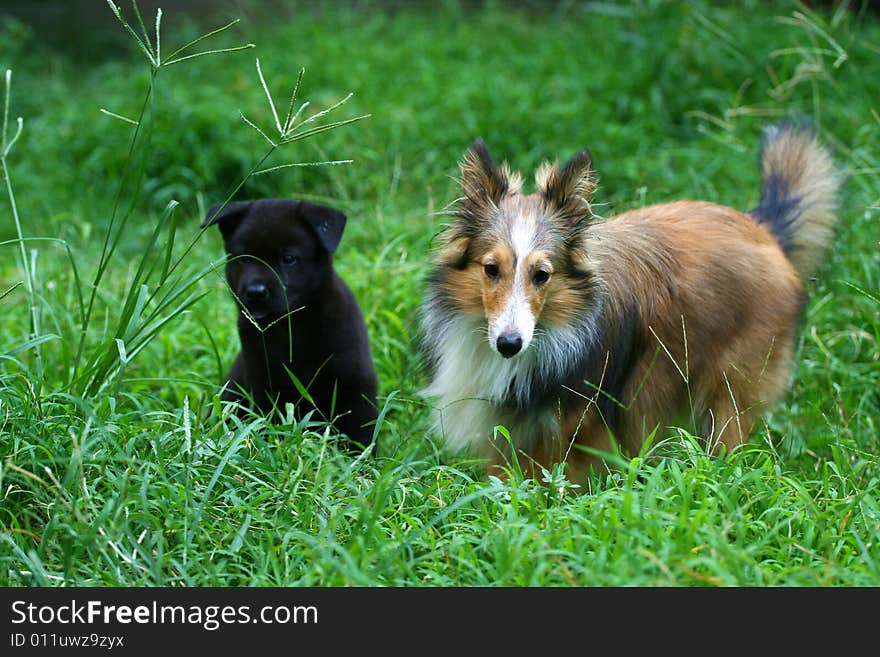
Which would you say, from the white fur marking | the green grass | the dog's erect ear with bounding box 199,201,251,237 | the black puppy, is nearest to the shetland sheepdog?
the white fur marking

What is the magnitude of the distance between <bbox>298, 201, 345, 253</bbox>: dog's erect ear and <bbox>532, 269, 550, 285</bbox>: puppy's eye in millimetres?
900

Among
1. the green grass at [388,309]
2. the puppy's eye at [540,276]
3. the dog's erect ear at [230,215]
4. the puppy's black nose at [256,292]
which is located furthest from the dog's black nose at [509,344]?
the dog's erect ear at [230,215]

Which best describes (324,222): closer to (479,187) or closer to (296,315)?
(296,315)

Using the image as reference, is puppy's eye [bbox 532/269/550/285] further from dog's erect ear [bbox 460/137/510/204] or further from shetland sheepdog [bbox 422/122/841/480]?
dog's erect ear [bbox 460/137/510/204]

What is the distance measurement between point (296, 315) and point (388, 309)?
1018 mm

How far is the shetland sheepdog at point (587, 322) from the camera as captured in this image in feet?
11.9

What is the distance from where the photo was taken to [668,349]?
3.91 metres

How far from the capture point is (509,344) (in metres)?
3.39

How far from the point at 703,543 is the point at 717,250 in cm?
162

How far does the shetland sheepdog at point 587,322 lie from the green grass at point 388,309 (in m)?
0.22

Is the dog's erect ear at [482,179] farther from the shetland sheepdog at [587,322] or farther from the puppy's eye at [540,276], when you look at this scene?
the puppy's eye at [540,276]

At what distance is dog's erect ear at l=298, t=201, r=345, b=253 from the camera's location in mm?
4062

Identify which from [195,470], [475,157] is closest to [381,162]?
[475,157]
